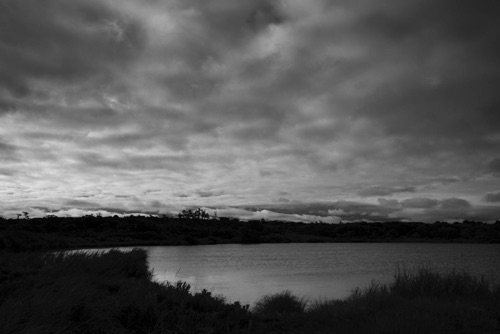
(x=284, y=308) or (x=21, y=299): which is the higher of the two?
(x=21, y=299)

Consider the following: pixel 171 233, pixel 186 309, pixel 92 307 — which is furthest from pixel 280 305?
pixel 171 233

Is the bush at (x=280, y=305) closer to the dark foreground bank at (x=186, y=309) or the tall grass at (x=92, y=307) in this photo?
the dark foreground bank at (x=186, y=309)

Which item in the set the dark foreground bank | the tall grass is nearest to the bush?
the dark foreground bank

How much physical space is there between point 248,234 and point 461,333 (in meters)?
129

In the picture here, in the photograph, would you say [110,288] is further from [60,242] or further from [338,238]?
[338,238]

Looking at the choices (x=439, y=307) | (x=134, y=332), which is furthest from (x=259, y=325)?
(x=439, y=307)

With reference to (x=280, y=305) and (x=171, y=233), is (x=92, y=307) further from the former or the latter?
(x=171, y=233)

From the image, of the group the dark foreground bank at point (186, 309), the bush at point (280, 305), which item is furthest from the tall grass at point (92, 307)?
the bush at point (280, 305)

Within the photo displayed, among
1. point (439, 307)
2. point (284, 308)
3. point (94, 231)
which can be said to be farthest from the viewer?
point (94, 231)

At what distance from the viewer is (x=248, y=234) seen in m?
139

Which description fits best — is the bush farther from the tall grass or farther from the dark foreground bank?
the tall grass

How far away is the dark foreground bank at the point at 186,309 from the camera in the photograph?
9.66 meters

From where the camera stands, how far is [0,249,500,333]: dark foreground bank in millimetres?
9664

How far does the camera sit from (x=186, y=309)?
13273 millimetres
